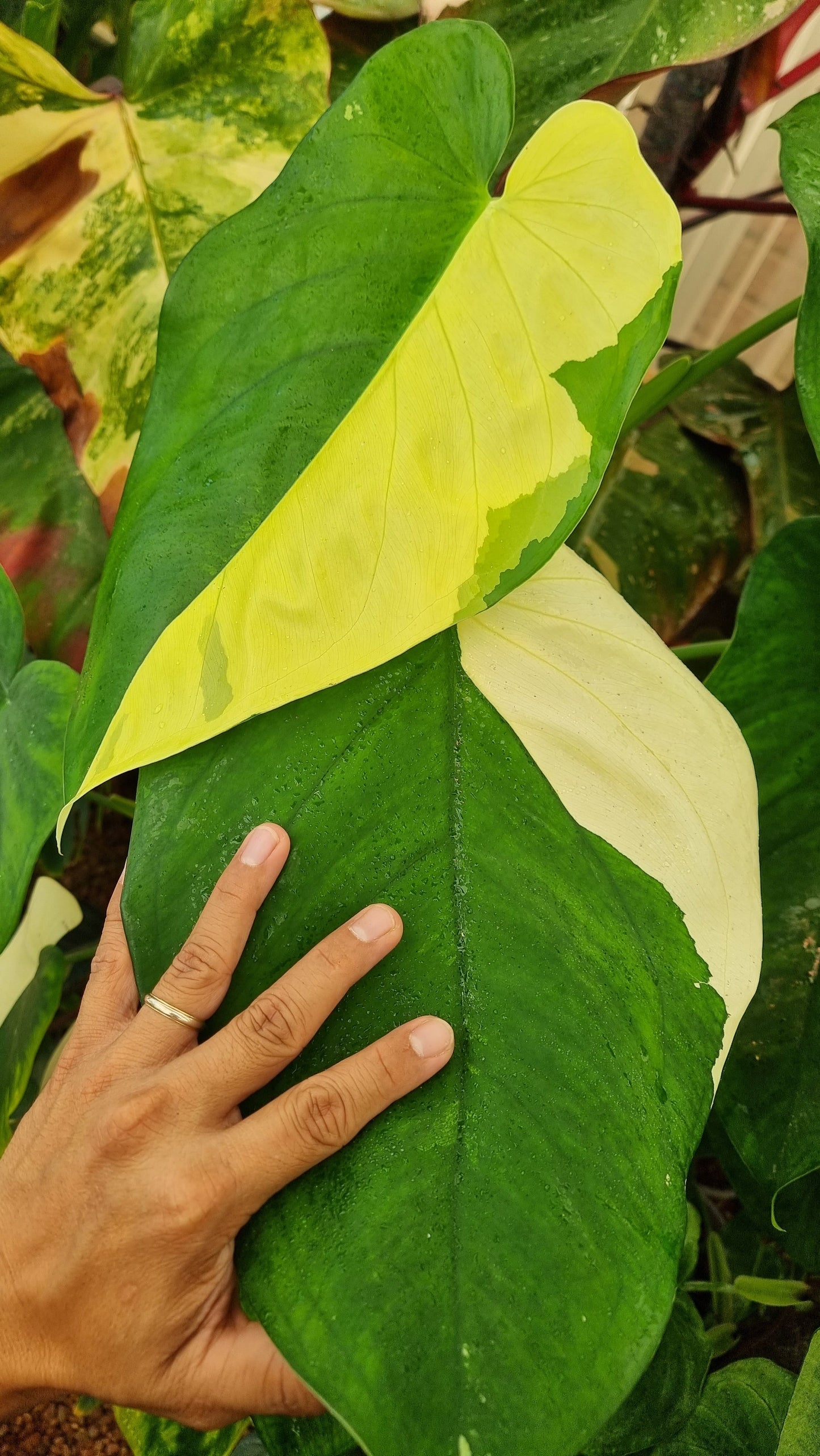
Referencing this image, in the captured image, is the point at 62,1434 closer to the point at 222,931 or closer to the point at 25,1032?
the point at 25,1032

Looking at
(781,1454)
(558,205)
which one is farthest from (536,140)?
(781,1454)

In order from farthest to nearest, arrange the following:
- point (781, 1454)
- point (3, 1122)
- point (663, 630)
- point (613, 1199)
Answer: point (663, 630) → point (3, 1122) → point (781, 1454) → point (613, 1199)

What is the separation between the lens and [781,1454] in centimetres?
53

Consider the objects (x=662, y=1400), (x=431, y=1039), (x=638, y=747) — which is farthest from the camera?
(x=662, y=1400)

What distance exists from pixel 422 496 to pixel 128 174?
1.31 ft

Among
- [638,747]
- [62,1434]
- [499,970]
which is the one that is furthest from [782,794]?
[62,1434]

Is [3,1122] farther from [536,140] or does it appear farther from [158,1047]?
[536,140]

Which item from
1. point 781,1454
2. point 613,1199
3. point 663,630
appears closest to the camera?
point 613,1199

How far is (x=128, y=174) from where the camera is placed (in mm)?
645

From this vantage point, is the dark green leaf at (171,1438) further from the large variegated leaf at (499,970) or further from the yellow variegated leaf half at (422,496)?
the yellow variegated leaf half at (422,496)

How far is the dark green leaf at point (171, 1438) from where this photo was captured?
66cm

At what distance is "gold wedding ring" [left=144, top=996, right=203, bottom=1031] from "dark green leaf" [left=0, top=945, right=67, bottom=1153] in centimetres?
28

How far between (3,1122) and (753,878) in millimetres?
580

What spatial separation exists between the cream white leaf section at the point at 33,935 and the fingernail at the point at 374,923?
17.3 inches
